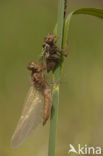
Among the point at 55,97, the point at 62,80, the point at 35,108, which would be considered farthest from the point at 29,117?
the point at 62,80

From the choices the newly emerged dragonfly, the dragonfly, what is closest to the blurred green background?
the newly emerged dragonfly

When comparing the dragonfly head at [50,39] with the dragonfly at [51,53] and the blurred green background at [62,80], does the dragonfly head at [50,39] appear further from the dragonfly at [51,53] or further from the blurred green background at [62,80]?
the blurred green background at [62,80]

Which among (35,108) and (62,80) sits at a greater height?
(62,80)

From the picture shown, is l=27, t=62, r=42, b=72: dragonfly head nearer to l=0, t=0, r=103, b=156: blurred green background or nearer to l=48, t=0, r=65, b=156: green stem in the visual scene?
l=48, t=0, r=65, b=156: green stem

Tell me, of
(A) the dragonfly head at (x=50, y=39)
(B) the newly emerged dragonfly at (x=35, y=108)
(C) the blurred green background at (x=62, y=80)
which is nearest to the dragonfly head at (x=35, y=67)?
(B) the newly emerged dragonfly at (x=35, y=108)

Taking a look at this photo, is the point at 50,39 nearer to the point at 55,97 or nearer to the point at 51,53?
the point at 51,53
